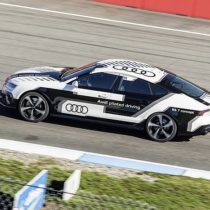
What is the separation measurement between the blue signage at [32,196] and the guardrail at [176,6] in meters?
22.5

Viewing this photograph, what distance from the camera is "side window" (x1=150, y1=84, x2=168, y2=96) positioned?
13562 millimetres

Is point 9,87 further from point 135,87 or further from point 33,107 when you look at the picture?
point 135,87

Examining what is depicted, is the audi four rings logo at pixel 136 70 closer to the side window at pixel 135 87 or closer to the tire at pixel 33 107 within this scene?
the side window at pixel 135 87

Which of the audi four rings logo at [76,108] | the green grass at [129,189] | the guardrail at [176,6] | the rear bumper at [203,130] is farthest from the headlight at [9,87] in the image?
the guardrail at [176,6]

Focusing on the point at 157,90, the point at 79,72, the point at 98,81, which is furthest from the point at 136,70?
the point at 79,72

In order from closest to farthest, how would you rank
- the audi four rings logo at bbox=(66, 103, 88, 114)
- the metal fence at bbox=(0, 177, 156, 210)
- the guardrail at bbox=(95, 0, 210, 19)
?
the metal fence at bbox=(0, 177, 156, 210)
the audi four rings logo at bbox=(66, 103, 88, 114)
the guardrail at bbox=(95, 0, 210, 19)

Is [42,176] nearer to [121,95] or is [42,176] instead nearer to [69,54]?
[121,95]

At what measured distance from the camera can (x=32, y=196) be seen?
809 cm

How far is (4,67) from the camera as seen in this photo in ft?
61.1

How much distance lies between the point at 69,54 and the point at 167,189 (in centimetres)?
1167

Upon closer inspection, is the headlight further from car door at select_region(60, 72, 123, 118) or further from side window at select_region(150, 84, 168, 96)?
side window at select_region(150, 84, 168, 96)

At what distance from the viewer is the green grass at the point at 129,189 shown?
9666 millimetres

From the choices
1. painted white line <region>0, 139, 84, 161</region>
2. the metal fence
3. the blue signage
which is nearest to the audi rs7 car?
painted white line <region>0, 139, 84, 161</region>

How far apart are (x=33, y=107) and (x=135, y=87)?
87.6 inches
